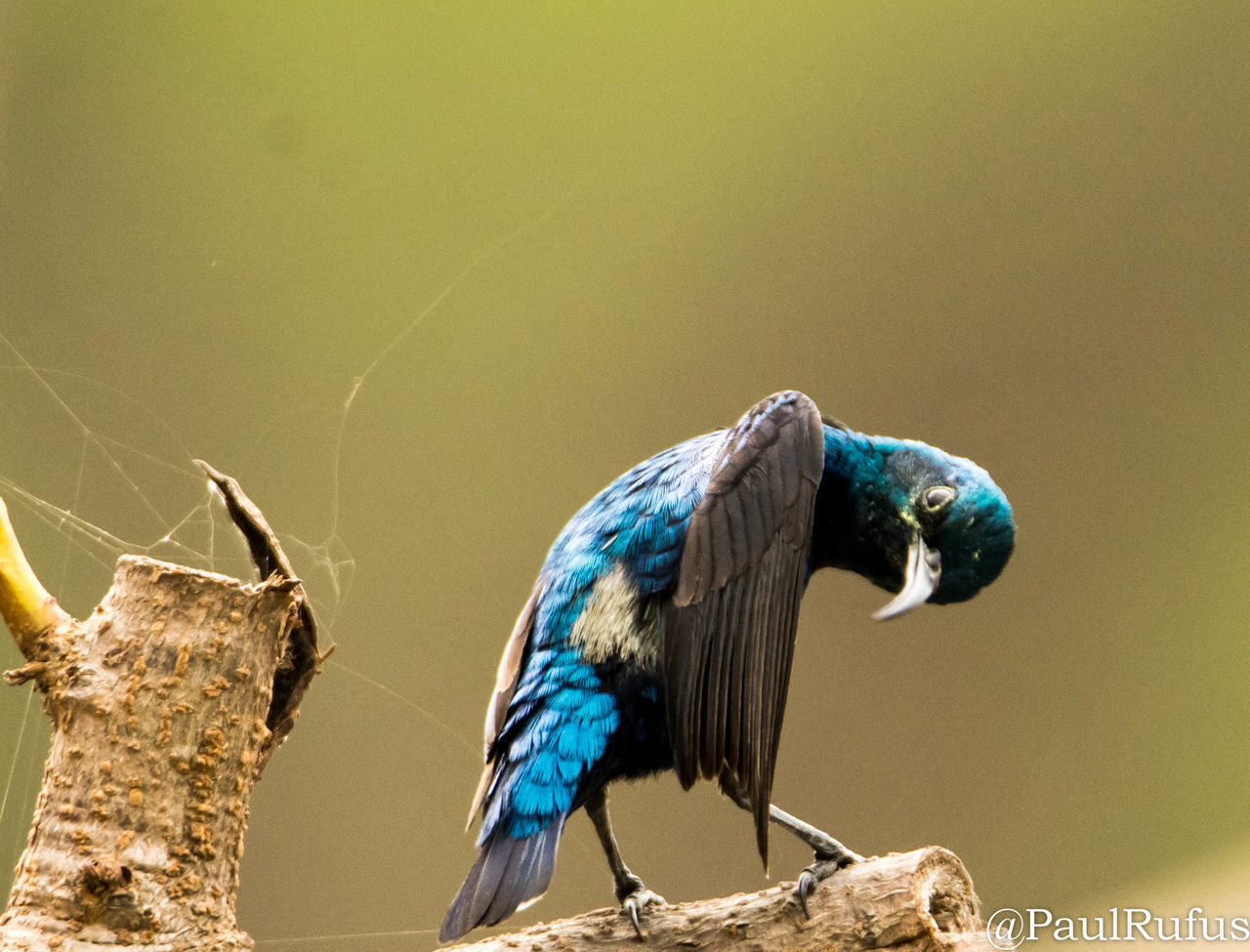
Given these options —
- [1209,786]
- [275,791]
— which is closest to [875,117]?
[1209,786]

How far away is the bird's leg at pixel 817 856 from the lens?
1966 millimetres

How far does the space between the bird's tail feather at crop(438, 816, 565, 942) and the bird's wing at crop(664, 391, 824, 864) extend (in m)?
0.27

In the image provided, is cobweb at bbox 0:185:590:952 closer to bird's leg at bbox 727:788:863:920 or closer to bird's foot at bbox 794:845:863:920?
bird's leg at bbox 727:788:863:920

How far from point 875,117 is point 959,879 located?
1.93 m

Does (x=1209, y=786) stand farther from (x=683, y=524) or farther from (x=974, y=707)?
(x=683, y=524)

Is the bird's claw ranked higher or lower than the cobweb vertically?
lower

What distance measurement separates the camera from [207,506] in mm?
2500


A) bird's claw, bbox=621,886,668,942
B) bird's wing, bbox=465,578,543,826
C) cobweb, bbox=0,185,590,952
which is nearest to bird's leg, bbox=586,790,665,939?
bird's claw, bbox=621,886,668,942

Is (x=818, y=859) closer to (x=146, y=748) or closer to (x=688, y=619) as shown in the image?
(x=688, y=619)

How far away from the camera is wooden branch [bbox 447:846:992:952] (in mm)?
1867

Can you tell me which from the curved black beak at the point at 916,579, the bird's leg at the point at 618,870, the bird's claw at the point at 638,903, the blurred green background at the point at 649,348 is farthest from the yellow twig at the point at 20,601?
the curved black beak at the point at 916,579

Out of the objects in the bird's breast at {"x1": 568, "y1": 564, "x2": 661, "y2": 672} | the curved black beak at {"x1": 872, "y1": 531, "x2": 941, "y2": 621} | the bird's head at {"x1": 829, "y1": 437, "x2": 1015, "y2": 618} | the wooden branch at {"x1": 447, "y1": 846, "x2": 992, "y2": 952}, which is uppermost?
the bird's head at {"x1": 829, "y1": 437, "x2": 1015, "y2": 618}

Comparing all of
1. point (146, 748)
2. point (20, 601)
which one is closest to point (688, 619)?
point (146, 748)

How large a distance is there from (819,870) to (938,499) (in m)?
0.74
